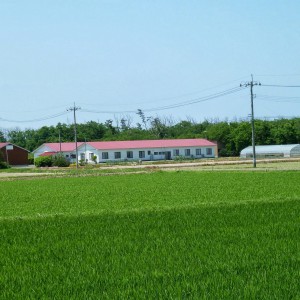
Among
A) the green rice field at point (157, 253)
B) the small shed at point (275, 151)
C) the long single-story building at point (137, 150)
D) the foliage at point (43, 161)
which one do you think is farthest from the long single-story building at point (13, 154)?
the green rice field at point (157, 253)

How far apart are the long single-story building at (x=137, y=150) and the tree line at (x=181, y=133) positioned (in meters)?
4.56

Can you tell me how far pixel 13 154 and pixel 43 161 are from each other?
1475 centimetres

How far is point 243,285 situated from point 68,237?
5.60 m

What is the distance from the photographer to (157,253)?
9562 millimetres

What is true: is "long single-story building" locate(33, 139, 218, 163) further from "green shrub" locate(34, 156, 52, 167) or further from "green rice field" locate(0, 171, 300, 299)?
"green rice field" locate(0, 171, 300, 299)

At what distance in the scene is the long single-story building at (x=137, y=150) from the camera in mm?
89500

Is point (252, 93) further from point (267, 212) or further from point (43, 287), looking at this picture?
point (43, 287)

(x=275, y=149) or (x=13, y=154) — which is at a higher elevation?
(x=13, y=154)

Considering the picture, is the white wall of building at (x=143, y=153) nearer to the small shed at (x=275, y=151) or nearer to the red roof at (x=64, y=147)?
the red roof at (x=64, y=147)

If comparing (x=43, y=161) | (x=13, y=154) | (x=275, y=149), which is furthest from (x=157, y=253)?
(x=13, y=154)

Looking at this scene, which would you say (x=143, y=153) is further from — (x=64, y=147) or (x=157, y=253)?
(x=157, y=253)

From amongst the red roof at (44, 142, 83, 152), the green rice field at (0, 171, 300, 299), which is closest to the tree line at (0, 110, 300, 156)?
the red roof at (44, 142, 83, 152)

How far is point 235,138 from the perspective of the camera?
95.0 meters

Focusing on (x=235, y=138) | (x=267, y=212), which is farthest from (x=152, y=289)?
(x=235, y=138)
